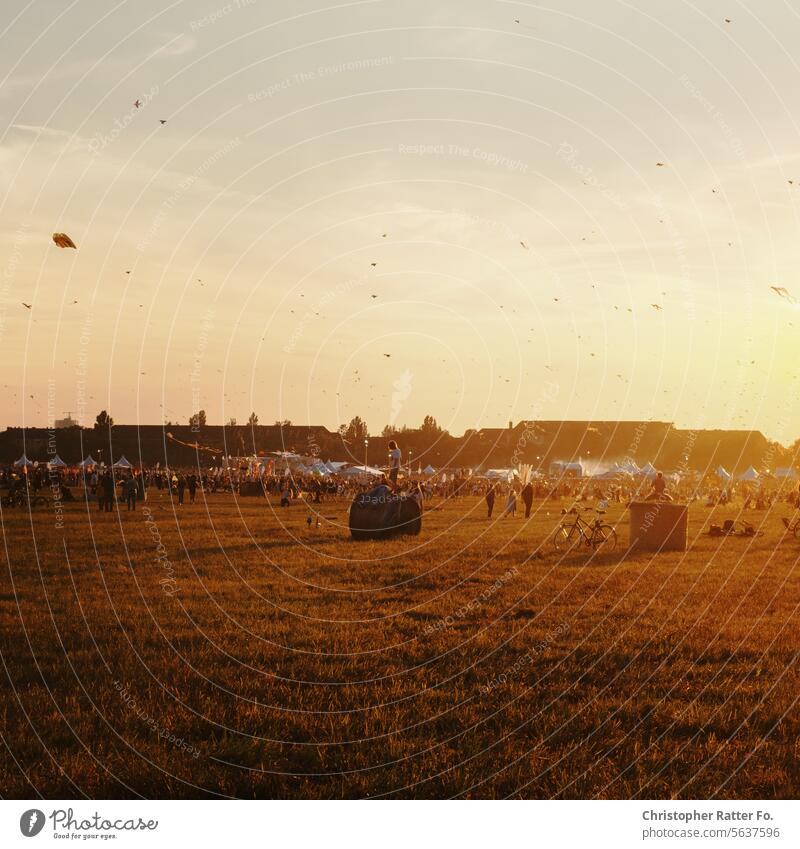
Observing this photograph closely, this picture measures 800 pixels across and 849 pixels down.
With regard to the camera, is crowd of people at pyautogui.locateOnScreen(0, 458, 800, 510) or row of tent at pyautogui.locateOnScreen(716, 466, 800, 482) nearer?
crowd of people at pyautogui.locateOnScreen(0, 458, 800, 510)

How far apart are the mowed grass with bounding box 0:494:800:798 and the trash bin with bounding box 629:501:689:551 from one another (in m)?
5.38

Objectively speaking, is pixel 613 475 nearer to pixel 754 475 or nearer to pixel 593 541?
pixel 754 475

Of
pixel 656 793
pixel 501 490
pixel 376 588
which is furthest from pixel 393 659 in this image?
pixel 501 490

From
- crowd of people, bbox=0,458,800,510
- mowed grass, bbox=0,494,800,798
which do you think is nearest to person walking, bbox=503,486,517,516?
crowd of people, bbox=0,458,800,510

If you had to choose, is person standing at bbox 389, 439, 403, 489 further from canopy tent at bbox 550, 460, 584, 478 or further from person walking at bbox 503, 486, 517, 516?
canopy tent at bbox 550, 460, 584, 478

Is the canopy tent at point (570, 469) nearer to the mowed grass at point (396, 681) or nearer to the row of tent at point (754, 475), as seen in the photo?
the row of tent at point (754, 475)

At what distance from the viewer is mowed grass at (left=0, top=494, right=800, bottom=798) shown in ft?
23.5

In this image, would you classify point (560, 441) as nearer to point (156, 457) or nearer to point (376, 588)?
point (156, 457)

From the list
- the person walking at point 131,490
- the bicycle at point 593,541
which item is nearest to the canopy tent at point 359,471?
the person walking at point 131,490

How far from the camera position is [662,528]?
26.2m

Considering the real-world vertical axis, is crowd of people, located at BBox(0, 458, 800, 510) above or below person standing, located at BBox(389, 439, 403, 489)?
below

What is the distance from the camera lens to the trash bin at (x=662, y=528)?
26.0 m

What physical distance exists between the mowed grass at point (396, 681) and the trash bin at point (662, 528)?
5.38 metres

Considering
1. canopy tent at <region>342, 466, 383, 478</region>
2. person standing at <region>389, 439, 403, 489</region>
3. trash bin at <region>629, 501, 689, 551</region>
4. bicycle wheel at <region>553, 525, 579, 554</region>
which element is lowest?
bicycle wheel at <region>553, 525, 579, 554</region>
